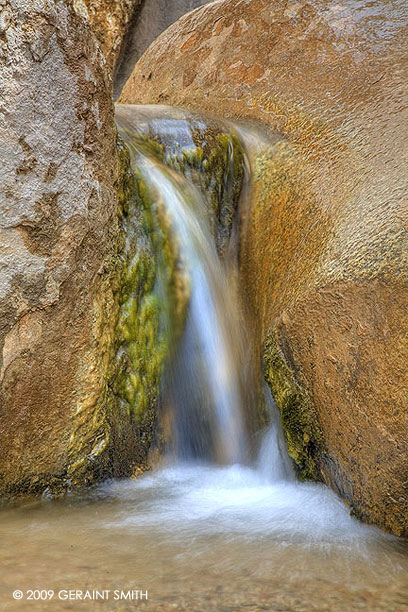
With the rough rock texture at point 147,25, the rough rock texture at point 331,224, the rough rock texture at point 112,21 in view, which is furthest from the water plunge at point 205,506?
the rough rock texture at point 147,25

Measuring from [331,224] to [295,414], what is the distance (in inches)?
36.4

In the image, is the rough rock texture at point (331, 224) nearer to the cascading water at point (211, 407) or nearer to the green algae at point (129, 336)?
the cascading water at point (211, 407)

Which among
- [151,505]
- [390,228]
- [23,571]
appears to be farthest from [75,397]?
[390,228]

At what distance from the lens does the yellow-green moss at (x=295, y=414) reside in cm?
281

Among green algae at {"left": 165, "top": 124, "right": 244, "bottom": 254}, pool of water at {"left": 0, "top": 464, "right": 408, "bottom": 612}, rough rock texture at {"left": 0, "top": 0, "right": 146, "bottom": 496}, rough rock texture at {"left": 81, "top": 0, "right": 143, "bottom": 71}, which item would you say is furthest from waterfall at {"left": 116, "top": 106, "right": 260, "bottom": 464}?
rough rock texture at {"left": 81, "top": 0, "right": 143, "bottom": 71}

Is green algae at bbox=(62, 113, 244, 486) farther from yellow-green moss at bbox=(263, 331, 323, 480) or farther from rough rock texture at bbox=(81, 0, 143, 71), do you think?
rough rock texture at bbox=(81, 0, 143, 71)

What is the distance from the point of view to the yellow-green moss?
281 centimetres

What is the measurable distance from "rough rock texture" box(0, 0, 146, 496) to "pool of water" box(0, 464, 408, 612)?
228 millimetres

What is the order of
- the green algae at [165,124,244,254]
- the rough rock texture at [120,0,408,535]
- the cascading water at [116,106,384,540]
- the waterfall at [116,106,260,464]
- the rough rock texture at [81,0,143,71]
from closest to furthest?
1. the rough rock texture at [120,0,408,535]
2. the cascading water at [116,106,384,540]
3. the waterfall at [116,106,260,464]
4. the green algae at [165,124,244,254]
5. the rough rock texture at [81,0,143,71]

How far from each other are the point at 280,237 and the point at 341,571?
190 cm

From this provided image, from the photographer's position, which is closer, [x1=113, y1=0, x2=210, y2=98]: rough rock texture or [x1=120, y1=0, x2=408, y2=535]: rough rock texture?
[x1=120, y1=0, x2=408, y2=535]: rough rock texture

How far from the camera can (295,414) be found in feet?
9.45

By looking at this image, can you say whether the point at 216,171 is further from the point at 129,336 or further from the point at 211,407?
the point at 211,407

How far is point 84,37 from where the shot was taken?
2.63 metres
